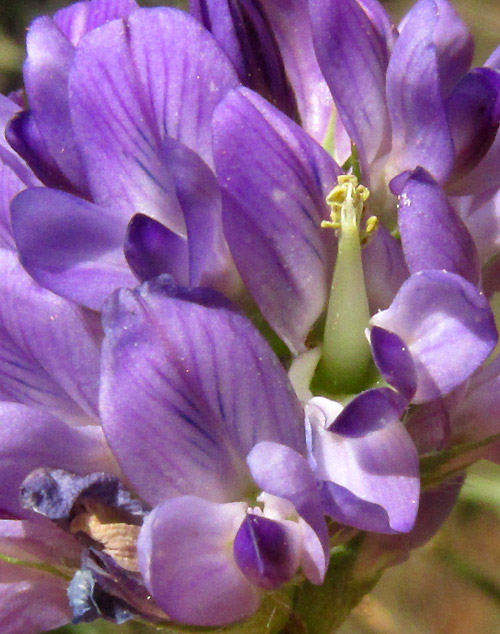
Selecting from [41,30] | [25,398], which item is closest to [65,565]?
[25,398]

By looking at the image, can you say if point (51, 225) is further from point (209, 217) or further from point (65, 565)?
point (65, 565)

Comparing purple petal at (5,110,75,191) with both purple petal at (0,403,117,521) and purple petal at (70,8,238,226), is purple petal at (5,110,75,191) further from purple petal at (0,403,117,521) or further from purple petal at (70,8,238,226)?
purple petal at (0,403,117,521)

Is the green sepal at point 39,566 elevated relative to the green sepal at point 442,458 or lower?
lower

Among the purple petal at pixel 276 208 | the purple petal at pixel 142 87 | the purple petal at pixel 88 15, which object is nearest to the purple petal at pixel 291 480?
the purple petal at pixel 276 208

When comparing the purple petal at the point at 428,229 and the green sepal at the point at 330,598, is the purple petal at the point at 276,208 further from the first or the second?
the green sepal at the point at 330,598

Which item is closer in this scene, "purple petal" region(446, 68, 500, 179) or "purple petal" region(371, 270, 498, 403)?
"purple petal" region(371, 270, 498, 403)

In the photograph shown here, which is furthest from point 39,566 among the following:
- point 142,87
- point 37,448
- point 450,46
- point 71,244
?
point 450,46

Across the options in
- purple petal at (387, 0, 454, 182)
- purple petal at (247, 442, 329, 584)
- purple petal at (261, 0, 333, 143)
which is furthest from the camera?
purple petal at (261, 0, 333, 143)

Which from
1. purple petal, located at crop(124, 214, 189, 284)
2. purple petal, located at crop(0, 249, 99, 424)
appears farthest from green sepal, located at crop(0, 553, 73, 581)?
purple petal, located at crop(124, 214, 189, 284)
